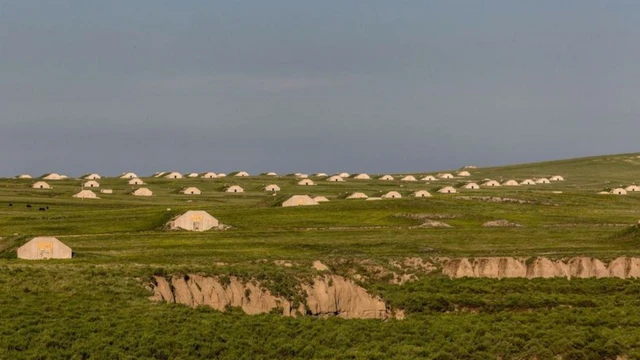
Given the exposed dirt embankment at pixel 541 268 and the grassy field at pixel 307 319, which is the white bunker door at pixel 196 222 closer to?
the grassy field at pixel 307 319

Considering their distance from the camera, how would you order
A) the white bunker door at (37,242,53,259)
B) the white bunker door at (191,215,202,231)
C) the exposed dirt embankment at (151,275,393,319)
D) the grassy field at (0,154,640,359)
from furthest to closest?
1. the white bunker door at (191,215,202,231)
2. the white bunker door at (37,242,53,259)
3. the exposed dirt embankment at (151,275,393,319)
4. the grassy field at (0,154,640,359)

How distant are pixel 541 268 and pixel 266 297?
25.4 m

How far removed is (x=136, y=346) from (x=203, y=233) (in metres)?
63.7

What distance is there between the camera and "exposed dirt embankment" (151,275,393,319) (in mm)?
59719

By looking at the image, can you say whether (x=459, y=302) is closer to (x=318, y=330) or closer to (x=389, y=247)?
(x=318, y=330)

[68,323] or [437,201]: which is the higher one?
[437,201]

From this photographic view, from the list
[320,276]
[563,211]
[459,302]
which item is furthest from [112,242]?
[563,211]

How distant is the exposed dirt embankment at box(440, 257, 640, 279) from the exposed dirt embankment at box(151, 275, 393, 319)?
1267 centimetres

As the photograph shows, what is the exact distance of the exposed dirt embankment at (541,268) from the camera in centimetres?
7644

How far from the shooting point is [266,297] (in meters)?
61.1

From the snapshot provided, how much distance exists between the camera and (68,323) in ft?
157

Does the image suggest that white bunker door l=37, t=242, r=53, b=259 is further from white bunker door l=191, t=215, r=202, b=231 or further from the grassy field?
white bunker door l=191, t=215, r=202, b=231

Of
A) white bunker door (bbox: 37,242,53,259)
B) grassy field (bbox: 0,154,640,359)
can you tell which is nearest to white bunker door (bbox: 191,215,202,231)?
grassy field (bbox: 0,154,640,359)

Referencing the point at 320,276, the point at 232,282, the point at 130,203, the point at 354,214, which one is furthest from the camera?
the point at 130,203
